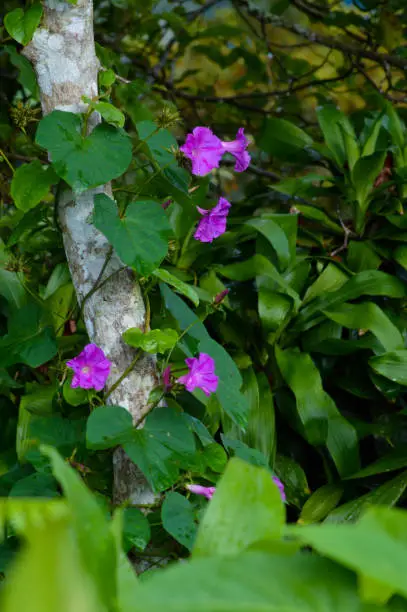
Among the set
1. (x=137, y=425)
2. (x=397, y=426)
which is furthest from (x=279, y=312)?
(x=137, y=425)

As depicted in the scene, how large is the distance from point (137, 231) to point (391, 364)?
67cm

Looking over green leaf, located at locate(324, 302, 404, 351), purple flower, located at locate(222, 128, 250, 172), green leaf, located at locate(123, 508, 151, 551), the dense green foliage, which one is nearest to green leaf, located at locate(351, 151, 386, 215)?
the dense green foliage

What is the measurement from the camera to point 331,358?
5.77ft

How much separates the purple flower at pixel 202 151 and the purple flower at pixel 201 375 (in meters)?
0.28

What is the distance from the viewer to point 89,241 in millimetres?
1216

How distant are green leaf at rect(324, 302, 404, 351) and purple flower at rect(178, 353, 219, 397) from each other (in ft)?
1.78

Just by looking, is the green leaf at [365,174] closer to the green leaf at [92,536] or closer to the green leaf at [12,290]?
the green leaf at [12,290]

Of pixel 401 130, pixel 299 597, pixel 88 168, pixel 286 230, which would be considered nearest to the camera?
pixel 299 597

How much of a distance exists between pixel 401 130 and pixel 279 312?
699 millimetres

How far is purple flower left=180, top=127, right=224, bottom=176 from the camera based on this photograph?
1.17 metres

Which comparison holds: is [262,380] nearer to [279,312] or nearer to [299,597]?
[279,312]

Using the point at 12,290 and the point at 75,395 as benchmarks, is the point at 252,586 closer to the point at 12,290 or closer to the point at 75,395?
the point at 75,395

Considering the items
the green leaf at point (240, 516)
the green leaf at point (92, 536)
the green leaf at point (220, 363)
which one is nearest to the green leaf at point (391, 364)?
the green leaf at point (220, 363)

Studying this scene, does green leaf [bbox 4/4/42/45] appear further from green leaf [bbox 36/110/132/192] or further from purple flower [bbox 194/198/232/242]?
purple flower [bbox 194/198/232/242]
